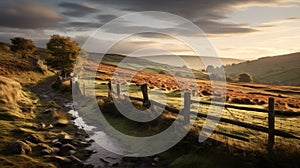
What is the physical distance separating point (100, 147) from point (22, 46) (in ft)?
262

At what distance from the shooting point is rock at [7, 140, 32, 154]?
33.9 feet

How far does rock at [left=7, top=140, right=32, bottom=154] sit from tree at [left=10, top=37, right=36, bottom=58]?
76.1 meters

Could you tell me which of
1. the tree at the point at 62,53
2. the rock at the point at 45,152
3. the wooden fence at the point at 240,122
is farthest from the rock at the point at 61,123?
the tree at the point at 62,53

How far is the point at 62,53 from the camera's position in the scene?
5509 centimetres

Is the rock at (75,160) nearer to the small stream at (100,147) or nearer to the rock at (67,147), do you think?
the small stream at (100,147)

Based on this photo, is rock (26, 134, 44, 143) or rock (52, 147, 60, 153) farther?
rock (26, 134, 44, 143)

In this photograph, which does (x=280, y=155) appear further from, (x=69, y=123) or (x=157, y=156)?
(x=69, y=123)

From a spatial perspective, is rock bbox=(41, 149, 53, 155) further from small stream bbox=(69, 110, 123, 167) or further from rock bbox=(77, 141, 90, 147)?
rock bbox=(77, 141, 90, 147)

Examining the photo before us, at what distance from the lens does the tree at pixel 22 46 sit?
81.2 metres

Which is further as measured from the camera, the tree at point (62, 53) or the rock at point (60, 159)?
the tree at point (62, 53)

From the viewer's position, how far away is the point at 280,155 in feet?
25.2

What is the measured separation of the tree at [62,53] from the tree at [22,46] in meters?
28.9

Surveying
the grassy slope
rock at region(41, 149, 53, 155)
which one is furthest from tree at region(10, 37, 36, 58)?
rock at region(41, 149, 53, 155)

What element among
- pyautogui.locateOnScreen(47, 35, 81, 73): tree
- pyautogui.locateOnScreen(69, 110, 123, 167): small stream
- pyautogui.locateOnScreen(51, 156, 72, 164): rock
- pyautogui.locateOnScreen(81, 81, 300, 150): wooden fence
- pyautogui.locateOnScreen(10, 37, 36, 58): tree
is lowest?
pyautogui.locateOnScreen(69, 110, 123, 167): small stream
